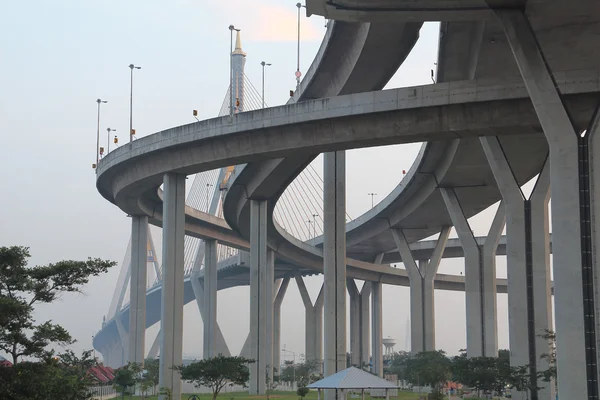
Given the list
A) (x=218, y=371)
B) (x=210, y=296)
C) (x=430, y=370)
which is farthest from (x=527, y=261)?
(x=210, y=296)

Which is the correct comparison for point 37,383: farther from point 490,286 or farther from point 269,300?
point 269,300

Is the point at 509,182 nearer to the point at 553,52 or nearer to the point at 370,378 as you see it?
the point at 553,52

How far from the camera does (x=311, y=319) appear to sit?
130375 millimetres

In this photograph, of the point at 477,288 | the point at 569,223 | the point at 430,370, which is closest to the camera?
the point at 569,223

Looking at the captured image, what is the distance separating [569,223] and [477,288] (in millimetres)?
37723

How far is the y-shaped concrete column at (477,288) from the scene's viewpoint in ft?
230

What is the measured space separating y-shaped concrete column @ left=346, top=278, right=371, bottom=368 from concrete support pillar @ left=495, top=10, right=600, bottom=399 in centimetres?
9527

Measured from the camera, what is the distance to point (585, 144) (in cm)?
3394

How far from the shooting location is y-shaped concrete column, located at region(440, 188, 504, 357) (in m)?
70.1

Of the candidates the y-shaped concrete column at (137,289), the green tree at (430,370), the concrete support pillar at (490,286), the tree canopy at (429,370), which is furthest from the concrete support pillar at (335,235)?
the y-shaped concrete column at (137,289)

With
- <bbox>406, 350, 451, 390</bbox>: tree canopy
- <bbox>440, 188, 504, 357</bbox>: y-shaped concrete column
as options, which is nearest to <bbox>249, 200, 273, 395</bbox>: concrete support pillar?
<bbox>406, 350, 451, 390</bbox>: tree canopy

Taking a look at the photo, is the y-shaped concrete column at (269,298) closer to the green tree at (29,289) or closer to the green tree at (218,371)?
the green tree at (218,371)

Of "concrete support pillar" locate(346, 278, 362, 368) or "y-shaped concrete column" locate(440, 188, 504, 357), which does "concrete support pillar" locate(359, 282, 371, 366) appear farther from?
"y-shaped concrete column" locate(440, 188, 504, 357)

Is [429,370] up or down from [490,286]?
down
